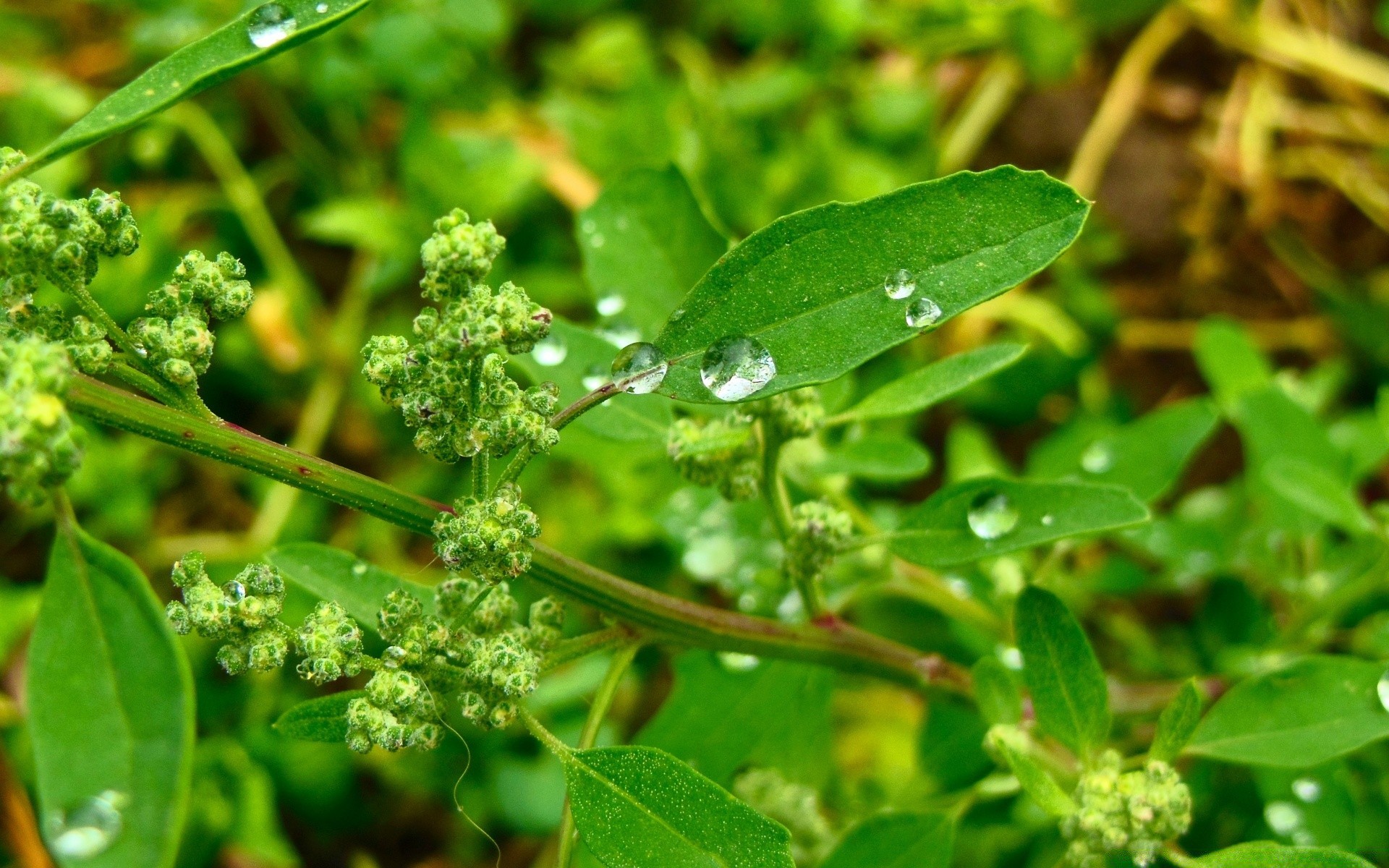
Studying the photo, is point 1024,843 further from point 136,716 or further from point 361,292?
point 361,292

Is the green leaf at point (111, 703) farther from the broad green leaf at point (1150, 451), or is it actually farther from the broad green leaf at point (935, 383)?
the broad green leaf at point (1150, 451)

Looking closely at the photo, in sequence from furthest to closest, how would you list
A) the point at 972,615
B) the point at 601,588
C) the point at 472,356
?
the point at 972,615, the point at 601,588, the point at 472,356

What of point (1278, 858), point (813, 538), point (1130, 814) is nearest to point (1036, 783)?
point (1130, 814)

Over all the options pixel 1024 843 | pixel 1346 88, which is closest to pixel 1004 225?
pixel 1024 843

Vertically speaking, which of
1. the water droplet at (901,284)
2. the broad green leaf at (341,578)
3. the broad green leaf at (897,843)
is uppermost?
the water droplet at (901,284)

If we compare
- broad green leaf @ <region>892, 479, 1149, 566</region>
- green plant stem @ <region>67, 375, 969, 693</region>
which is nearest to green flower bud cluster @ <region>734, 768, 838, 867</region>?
green plant stem @ <region>67, 375, 969, 693</region>

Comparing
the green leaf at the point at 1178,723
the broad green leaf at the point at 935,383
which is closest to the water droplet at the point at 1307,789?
the green leaf at the point at 1178,723

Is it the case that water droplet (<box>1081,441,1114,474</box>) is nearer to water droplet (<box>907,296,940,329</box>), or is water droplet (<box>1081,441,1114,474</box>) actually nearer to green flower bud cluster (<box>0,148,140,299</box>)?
water droplet (<box>907,296,940,329</box>)
